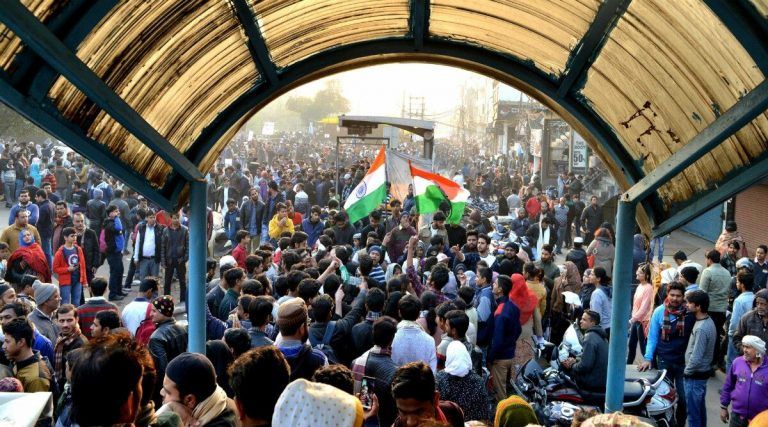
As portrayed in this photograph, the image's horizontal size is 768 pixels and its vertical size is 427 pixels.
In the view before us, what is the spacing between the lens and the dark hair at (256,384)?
12.1 feet

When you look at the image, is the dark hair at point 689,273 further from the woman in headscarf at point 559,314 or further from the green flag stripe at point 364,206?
the green flag stripe at point 364,206

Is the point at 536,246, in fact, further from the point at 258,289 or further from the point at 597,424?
the point at 597,424

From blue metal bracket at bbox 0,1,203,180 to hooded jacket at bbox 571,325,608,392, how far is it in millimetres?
4848

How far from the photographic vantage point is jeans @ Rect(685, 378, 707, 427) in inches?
331

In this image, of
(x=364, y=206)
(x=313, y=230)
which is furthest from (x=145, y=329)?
(x=313, y=230)

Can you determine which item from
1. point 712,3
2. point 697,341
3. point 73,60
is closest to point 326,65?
point 73,60

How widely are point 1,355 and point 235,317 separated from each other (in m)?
2.24

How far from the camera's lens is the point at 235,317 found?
7.68 metres

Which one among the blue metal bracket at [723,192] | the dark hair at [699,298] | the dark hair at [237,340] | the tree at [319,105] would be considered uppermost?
the tree at [319,105]

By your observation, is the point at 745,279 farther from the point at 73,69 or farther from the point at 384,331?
the point at 73,69

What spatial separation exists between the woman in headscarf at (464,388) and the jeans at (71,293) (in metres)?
7.80

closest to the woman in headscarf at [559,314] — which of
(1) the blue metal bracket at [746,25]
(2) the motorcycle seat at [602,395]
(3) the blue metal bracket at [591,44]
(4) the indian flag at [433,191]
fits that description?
(2) the motorcycle seat at [602,395]

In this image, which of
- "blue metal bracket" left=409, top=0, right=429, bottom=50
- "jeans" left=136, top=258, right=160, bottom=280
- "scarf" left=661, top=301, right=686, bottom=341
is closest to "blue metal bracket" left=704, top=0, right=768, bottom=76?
"blue metal bracket" left=409, top=0, right=429, bottom=50

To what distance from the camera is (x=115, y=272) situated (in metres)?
14.3
